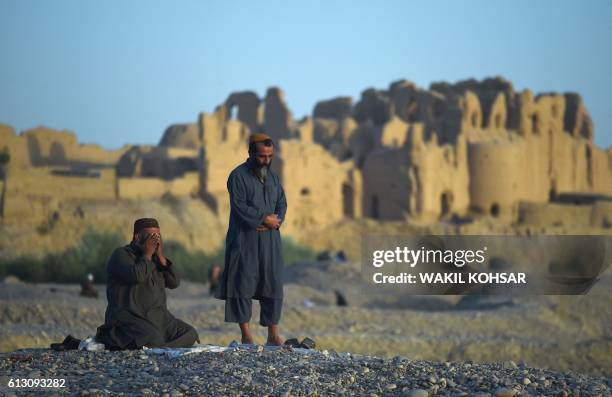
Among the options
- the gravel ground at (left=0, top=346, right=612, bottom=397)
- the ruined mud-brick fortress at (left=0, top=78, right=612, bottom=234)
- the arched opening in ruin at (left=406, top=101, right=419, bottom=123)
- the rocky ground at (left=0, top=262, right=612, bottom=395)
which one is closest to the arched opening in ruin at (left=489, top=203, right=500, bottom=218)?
the ruined mud-brick fortress at (left=0, top=78, right=612, bottom=234)

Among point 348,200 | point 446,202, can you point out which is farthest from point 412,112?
point 348,200

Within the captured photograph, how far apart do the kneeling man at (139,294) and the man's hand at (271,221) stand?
0.93 m

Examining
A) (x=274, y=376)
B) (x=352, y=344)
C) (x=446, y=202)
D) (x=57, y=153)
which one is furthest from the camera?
(x=446, y=202)

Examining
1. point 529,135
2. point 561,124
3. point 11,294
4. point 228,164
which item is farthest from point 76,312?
point 561,124

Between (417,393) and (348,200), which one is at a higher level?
(348,200)

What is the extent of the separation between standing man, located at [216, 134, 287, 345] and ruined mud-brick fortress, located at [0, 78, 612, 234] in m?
22.4

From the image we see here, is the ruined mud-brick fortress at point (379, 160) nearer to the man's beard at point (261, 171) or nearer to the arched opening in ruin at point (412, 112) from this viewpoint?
the arched opening in ruin at point (412, 112)

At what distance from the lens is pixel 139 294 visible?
782 cm

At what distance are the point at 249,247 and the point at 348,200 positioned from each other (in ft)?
114

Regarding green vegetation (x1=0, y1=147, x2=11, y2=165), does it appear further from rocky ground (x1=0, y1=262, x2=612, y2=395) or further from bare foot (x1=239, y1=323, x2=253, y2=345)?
bare foot (x1=239, y1=323, x2=253, y2=345)

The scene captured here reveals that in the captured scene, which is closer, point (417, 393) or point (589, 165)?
point (417, 393)

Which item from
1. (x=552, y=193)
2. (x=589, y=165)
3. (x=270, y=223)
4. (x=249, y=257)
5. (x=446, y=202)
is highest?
(x=589, y=165)

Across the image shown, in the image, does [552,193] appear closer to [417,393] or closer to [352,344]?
[352,344]

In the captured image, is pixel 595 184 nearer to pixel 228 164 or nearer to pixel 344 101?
pixel 344 101
